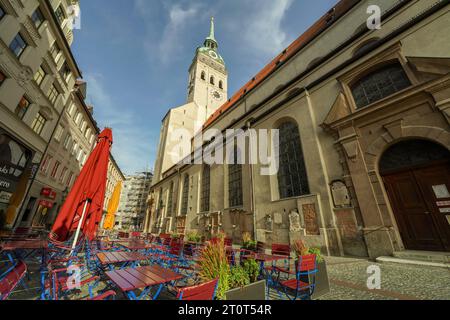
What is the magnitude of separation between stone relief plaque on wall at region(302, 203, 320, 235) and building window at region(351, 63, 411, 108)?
16.5ft

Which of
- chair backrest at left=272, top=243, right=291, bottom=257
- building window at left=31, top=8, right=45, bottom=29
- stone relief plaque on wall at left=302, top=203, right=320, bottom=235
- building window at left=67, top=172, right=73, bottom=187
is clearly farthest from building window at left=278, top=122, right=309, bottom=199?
building window at left=67, top=172, right=73, bottom=187

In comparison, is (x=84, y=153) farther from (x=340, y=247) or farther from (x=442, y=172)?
(x=442, y=172)

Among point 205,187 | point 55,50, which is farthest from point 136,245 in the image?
point 55,50

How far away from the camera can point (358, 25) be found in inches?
403

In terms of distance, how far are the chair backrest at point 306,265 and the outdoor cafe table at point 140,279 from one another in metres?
2.01

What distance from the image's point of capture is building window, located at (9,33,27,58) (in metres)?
9.52

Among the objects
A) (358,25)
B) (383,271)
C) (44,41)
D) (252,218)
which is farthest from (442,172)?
(44,41)

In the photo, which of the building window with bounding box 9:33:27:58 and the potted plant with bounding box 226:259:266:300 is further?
the building window with bounding box 9:33:27:58

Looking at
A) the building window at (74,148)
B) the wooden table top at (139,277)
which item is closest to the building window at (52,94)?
the building window at (74,148)

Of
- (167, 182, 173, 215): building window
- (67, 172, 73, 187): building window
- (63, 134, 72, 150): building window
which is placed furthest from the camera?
(167, 182, 173, 215): building window

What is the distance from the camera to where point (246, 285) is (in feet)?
8.16

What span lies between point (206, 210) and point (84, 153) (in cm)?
1573

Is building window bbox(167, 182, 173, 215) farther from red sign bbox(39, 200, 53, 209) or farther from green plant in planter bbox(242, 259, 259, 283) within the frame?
green plant in planter bbox(242, 259, 259, 283)

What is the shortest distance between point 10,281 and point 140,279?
55.0 inches
